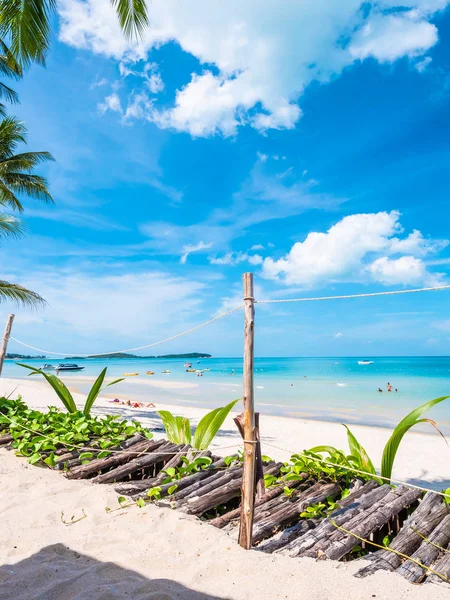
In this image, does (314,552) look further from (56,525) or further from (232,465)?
(56,525)

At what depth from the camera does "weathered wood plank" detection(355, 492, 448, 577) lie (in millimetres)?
2168

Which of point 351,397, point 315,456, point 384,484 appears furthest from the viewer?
point 351,397

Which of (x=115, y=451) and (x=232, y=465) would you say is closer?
(x=232, y=465)

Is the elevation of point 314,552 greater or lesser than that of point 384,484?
lesser

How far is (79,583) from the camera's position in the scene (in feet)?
6.49

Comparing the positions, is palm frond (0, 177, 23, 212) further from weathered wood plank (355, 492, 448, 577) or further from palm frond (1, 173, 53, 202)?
weathered wood plank (355, 492, 448, 577)

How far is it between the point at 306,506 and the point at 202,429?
1.48m

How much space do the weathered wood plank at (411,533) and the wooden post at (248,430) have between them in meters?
0.67

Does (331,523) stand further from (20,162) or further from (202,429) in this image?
(20,162)

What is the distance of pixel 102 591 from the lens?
1.89m

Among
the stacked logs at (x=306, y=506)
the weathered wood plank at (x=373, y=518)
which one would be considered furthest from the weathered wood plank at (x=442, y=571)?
the weathered wood plank at (x=373, y=518)

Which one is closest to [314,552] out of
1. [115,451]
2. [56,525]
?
[56,525]

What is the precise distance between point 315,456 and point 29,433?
327 cm

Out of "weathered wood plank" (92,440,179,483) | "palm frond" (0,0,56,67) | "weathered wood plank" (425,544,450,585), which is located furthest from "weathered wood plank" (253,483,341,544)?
"palm frond" (0,0,56,67)
